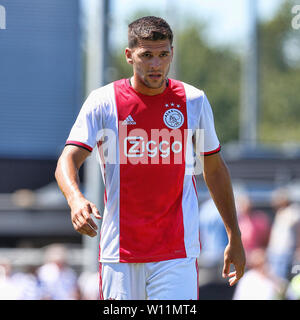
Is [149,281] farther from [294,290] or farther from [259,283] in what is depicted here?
[259,283]

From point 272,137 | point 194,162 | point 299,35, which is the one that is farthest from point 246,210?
point 272,137

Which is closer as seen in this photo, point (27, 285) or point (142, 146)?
point (142, 146)

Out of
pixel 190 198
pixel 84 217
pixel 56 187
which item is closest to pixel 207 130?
pixel 190 198

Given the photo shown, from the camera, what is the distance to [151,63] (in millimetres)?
4148

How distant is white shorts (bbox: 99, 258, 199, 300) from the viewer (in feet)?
13.5

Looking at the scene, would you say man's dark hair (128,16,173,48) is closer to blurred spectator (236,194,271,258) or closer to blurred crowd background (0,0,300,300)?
blurred crowd background (0,0,300,300)

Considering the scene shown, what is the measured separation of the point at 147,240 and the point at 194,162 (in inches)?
23.9

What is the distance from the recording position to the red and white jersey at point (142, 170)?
4148mm

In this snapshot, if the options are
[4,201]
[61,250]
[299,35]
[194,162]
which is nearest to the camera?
[194,162]

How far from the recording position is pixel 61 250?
9.22m

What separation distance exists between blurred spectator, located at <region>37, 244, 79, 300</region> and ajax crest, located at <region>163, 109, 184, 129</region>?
15.2 ft

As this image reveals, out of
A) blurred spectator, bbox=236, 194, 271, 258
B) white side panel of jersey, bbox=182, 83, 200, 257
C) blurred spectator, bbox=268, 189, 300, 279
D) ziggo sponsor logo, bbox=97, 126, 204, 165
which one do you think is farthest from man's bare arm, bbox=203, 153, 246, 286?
blurred spectator, bbox=236, 194, 271, 258

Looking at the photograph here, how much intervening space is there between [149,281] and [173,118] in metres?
0.97

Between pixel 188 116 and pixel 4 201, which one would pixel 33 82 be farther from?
pixel 188 116
